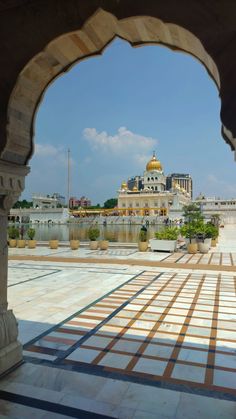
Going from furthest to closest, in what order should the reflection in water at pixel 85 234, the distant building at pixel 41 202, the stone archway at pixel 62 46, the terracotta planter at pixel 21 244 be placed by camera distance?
the distant building at pixel 41 202 < the reflection in water at pixel 85 234 < the terracotta planter at pixel 21 244 < the stone archway at pixel 62 46

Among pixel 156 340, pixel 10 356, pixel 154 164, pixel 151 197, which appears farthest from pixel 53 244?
pixel 154 164

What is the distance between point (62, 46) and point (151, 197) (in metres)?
71.9

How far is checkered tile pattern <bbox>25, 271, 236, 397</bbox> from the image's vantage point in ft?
11.6

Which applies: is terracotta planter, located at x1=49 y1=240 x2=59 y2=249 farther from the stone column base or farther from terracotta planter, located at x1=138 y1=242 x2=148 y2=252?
the stone column base

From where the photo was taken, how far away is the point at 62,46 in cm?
296

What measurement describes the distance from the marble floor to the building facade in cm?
6383

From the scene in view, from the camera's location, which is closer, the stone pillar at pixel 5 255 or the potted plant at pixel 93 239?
the stone pillar at pixel 5 255

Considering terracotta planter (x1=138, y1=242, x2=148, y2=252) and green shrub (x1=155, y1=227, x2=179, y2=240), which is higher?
green shrub (x1=155, y1=227, x2=179, y2=240)

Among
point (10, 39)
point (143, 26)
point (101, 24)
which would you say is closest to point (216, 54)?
point (143, 26)

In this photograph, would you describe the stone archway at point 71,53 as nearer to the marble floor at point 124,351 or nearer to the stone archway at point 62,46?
the stone archway at point 62,46

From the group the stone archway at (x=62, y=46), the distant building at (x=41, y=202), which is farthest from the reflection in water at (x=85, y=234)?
the distant building at (x=41, y=202)

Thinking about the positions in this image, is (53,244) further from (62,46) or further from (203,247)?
(62,46)

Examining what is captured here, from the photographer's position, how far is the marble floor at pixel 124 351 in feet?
9.61

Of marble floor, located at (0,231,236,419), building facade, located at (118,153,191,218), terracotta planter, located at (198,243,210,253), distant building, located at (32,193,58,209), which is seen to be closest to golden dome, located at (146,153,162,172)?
building facade, located at (118,153,191,218)
